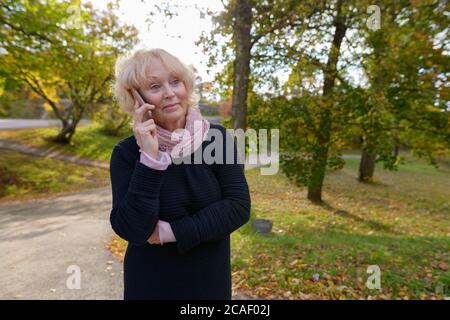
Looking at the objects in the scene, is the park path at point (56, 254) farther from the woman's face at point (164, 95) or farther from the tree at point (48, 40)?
the tree at point (48, 40)

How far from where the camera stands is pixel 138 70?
5.70 feet

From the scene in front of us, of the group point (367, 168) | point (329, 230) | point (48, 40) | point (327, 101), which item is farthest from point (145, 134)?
point (367, 168)

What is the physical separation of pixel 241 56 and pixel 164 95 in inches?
248

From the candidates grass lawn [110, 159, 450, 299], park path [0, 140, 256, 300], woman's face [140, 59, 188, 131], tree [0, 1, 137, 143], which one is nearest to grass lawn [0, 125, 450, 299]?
grass lawn [110, 159, 450, 299]

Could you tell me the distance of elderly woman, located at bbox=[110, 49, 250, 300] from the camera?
1.66 m

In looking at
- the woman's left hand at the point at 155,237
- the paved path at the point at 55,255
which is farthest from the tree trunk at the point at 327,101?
the woman's left hand at the point at 155,237

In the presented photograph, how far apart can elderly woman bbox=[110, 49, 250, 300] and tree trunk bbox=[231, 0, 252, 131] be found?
19.6 feet

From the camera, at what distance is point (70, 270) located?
16.1 ft

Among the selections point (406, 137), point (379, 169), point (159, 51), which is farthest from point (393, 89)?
point (379, 169)

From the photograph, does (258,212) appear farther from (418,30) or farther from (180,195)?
(180,195)
